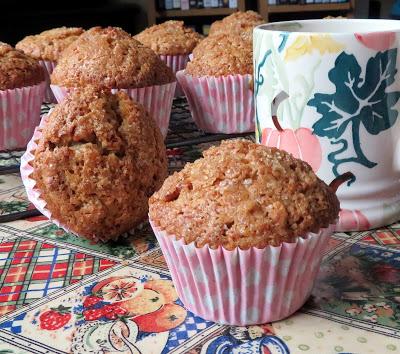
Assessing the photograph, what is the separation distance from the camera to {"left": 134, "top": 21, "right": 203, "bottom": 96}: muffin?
1.88 meters

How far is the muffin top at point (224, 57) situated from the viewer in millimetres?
1509

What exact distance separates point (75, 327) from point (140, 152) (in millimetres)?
311

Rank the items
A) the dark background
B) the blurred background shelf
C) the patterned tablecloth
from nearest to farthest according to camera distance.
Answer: the patterned tablecloth → the dark background → the blurred background shelf

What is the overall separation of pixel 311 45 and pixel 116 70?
0.53 meters

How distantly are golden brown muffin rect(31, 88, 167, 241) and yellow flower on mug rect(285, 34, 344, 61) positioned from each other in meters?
0.26

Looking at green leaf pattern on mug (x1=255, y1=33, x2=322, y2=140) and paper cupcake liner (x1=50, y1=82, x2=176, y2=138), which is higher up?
green leaf pattern on mug (x1=255, y1=33, x2=322, y2=140)

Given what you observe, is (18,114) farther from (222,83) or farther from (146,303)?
(146,303)

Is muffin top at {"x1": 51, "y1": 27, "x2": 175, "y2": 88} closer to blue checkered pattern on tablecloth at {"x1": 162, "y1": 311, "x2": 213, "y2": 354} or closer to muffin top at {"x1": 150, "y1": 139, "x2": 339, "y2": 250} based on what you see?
muffin top at {"x1": 150, "y1": 139, "x2": 339, "y2": 250}

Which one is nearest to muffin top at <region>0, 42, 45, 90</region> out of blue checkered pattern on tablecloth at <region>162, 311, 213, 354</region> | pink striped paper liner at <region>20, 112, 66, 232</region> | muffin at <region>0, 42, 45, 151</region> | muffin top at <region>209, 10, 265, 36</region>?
muffin at <region>0, 42, 45, 151</region>

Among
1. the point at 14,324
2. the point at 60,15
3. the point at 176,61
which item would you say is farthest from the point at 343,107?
the point at 60,15

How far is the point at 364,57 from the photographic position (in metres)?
0.94

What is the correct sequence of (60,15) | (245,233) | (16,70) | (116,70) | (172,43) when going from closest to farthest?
1. (245,233)
2. (116,70)
3. (16,70)
4. (172,43)
5. (60,15)

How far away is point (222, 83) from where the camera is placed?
1504 millimetres

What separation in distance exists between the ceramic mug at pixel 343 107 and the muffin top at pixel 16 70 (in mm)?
651
